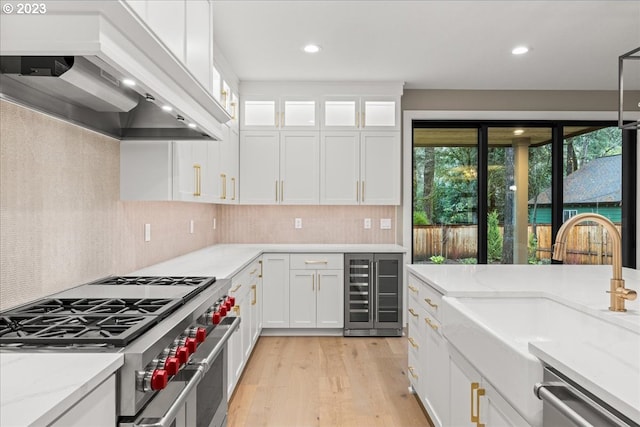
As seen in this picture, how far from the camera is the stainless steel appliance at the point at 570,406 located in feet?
2.93

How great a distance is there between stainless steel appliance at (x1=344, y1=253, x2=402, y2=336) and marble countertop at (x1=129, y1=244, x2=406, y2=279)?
21 cm

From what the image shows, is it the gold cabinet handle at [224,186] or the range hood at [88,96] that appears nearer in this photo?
the range hood at [88,96]

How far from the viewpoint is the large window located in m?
4.94

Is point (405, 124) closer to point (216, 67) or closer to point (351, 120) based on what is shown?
point (351, 120)

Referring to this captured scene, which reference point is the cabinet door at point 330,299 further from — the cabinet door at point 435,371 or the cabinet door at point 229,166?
the cabinet door at point 435,371

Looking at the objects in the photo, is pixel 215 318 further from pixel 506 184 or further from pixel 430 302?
pixel 506 184

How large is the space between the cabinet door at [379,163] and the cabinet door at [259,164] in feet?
3.05

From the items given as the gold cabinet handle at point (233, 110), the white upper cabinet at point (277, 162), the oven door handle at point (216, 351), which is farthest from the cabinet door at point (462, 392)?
the gold cabinet handle at point (233, 110)

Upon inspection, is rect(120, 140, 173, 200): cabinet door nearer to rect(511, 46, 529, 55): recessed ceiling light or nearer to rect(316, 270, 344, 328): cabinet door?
rect(316, 270, 344, 328): cabinet door

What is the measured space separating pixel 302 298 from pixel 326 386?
4.31 feet

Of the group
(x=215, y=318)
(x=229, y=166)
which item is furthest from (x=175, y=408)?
(x=229, y=166)

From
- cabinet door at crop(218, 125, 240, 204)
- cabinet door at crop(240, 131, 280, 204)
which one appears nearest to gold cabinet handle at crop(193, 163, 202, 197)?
cabinet door at crop(218, 125, 240, 204)

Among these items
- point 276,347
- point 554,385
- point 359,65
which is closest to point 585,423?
point 554,385

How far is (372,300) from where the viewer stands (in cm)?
429
